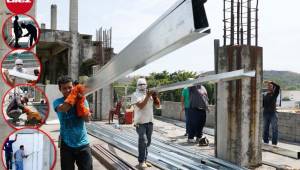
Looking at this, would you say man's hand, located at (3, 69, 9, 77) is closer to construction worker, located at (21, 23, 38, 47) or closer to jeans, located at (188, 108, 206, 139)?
construction worker, located at (21, 23, 38, 47)

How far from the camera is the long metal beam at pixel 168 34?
5.72ft

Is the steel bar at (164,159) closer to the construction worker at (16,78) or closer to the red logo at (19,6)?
the construction worker at (16,78)

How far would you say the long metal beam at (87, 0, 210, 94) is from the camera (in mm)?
1743

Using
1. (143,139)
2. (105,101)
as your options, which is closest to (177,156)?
(143,139)

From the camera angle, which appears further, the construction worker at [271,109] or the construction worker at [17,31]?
the construction worker at [271,109]

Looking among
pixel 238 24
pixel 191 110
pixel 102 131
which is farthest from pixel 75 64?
pixel 238 24

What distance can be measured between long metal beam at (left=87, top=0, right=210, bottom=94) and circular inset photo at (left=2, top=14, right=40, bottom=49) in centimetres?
101

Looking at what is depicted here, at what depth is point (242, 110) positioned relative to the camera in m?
6.08

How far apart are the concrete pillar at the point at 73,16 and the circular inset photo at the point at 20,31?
1258 cm

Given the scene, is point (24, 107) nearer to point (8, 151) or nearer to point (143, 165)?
point (8, 151)

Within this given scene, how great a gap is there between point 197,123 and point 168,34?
7.27m

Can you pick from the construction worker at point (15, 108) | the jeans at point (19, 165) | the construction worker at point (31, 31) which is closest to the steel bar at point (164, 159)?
the jeans at point (19, 165)

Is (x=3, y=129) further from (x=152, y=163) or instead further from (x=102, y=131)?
(x=102, y=131)

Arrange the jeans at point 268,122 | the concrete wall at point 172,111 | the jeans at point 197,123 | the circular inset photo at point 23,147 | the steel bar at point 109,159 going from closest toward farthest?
the circular inset photo at point 23,147 < the steel bar at point 109,159 < the jeans at point 268,122 < the jeans at point 197,123 < the concrete wall at point 172,111
